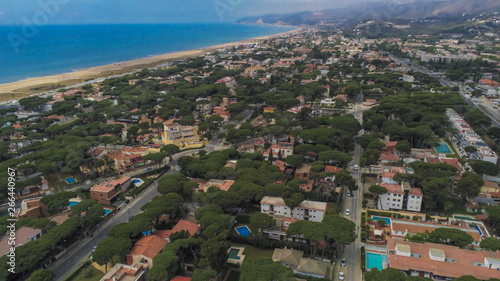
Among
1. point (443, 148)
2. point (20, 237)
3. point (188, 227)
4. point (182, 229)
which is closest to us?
point (20, 237)

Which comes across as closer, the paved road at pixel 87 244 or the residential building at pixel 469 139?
the paved road at pixel 87 244

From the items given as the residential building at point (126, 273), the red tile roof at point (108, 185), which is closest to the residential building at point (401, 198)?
the residential building at point (126, 273)

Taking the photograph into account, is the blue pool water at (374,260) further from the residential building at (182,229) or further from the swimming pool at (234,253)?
the residential building at (182,229)

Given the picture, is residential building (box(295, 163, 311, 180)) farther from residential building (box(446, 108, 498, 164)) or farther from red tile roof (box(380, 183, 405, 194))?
residential building (box(446, 108, 498, 164))

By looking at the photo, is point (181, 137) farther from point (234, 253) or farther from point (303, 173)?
point (234, 253)

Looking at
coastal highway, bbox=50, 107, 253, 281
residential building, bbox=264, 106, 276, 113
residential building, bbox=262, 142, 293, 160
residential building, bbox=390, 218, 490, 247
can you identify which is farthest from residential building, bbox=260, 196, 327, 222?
residential building, bbox=264, 106, 276, 113

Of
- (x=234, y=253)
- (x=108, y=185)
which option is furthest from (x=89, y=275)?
(x=108, y=185)

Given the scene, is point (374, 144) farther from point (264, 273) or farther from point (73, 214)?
point (73, 214)
